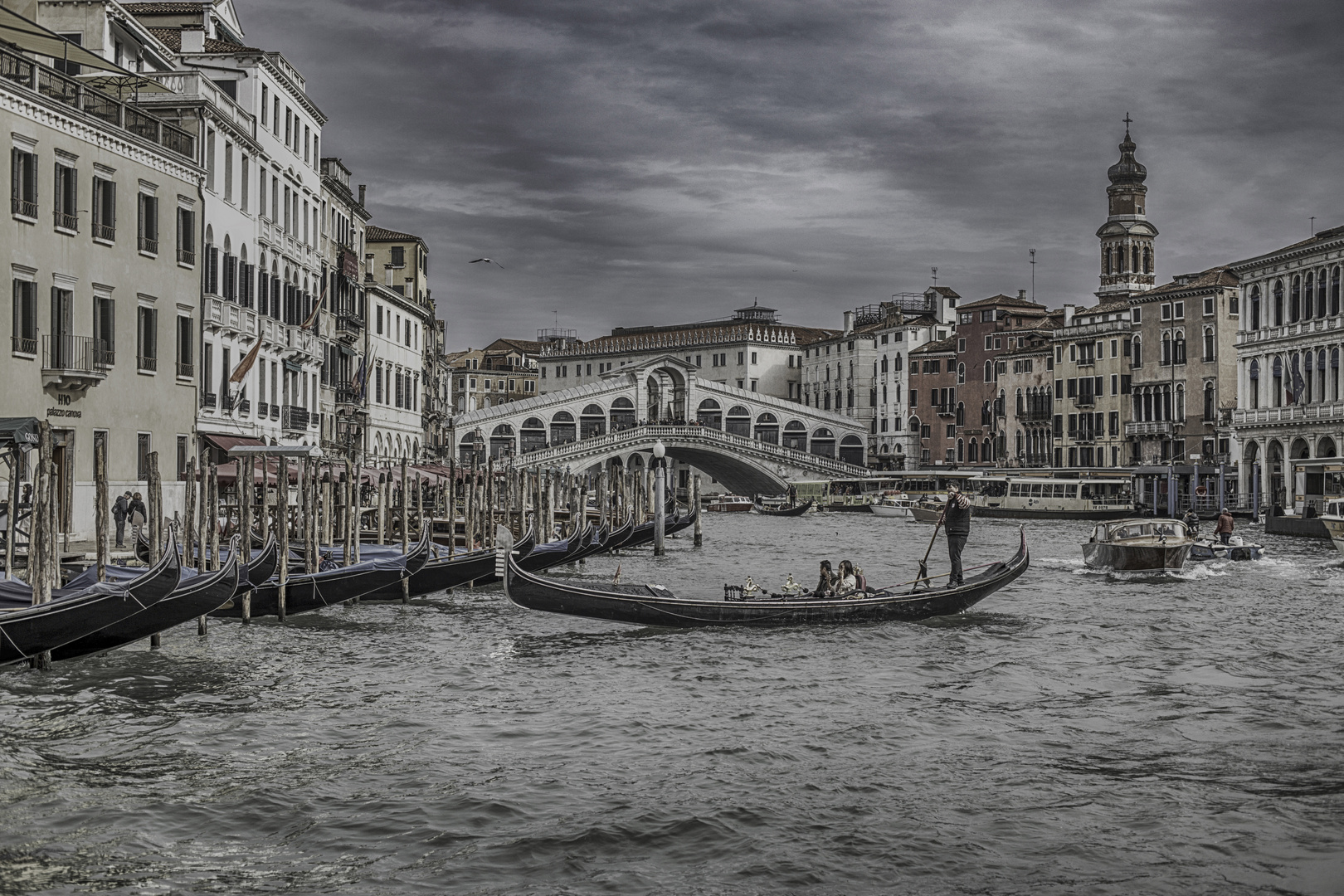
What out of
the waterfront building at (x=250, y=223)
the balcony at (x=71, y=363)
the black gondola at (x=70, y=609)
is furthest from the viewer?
the waterfront building at (x=250, y=223)

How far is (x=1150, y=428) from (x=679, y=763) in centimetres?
5066

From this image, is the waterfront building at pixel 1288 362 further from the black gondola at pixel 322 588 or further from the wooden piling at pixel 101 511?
the wooden piling at pixel 101 511

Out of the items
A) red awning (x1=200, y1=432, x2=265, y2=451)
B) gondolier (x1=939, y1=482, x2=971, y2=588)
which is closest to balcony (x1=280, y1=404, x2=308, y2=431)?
red awning (x1=200, y1=432, x2=265, y2=451)

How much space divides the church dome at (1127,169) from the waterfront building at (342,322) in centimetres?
4167

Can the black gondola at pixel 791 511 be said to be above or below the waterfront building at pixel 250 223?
below

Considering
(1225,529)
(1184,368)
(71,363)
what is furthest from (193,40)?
(1184,368)

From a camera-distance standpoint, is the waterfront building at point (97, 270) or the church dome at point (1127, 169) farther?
the church dome at point (1127, 169)

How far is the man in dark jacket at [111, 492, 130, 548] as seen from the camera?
20.2 m

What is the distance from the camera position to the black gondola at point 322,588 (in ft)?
56.1

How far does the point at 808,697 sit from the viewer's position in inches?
494

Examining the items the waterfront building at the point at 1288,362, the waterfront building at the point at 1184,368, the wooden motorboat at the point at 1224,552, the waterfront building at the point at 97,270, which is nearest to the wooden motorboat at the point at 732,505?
the waterfront building at the point at 1184,368

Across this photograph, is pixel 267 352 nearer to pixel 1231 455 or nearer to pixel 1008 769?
pixel 1008 769

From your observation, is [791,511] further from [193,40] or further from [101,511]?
[101,511]

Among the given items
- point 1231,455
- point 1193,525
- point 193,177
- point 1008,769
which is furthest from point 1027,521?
point 1008,769
